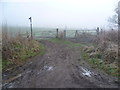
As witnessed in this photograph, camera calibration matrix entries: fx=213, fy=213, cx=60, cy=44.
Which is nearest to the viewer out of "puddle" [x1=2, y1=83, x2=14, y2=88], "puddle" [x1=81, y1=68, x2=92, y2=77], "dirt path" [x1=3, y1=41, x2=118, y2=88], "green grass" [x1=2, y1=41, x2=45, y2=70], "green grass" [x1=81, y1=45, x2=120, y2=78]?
"dirt path" [x1=3, y1=41, x2=118, y2=88]

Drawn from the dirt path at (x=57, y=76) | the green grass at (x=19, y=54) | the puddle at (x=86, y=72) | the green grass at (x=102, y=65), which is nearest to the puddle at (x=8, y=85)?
the dirt path at (x=57, y=76)

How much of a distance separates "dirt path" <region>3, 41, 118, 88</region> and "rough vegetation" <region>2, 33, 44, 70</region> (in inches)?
34.5

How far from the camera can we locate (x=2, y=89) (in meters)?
8.22

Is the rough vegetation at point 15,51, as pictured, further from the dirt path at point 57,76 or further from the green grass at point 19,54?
the dirt path at point 57,76

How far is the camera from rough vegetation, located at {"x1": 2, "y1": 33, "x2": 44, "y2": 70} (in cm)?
1220

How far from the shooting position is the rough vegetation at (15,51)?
12.2m

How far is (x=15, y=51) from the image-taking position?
1329 cm

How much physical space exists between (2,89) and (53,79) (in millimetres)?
2009

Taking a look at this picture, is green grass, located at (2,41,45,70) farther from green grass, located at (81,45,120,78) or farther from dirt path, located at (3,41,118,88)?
green grass, located at (81,45,120,78)

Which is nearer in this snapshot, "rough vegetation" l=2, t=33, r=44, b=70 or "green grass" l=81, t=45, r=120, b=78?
"green grass" l=81, t=45, r=120, b=78

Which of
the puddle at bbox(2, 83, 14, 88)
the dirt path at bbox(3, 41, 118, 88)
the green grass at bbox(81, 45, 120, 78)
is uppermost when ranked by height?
the green grass at bbox(81, 45, 120, 78)

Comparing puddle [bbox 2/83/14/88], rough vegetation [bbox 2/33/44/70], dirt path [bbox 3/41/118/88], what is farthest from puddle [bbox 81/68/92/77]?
rough vegetation [bbox 2/33/44/70]

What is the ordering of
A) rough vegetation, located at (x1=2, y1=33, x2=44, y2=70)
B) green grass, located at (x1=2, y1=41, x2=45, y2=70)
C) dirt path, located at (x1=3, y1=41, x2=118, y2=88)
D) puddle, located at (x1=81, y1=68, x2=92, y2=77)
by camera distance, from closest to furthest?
dirt path, located at (x1=3, y1=41, x2=118, y2=88), puddle, located at (x1=81, y1=68, x2=92, y2=77), green grass, located at (x1=2, y1=41, x2=45, y2=70), rough vegetation, located at (x1=2, y1=33, x2=44, y2=70)

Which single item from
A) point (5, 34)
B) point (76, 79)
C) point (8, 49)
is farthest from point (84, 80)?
point (5, 34)
